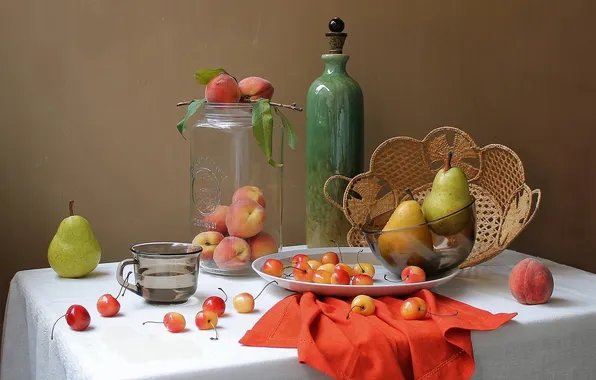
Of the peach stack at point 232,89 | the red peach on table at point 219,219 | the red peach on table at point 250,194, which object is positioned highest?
the peach stack at point 232,89

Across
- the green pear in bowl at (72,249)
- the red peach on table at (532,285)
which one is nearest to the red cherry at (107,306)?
the green pear in bowl at (72,249)

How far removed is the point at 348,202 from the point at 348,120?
0.17 m

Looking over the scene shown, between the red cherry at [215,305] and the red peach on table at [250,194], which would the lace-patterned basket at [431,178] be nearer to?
the red peach on table at [250,194]

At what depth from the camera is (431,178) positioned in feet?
4.91

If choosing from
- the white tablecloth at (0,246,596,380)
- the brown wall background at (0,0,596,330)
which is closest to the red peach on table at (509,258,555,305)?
the white tablecloth at (0,246,596,380)

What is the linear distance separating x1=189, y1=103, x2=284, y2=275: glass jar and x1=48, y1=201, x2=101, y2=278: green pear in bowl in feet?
0.62

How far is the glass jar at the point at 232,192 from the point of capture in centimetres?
127

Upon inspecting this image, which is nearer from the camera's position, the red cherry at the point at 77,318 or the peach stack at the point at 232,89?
the red cherry at the point at 77,318

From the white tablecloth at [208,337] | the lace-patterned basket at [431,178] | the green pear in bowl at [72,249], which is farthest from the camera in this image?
the lace-patterned basket at [431,178]

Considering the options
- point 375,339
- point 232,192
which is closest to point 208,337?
point 375,339

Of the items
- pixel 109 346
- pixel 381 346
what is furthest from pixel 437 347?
pixel 109 346

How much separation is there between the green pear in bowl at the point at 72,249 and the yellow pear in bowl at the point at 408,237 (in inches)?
19.8

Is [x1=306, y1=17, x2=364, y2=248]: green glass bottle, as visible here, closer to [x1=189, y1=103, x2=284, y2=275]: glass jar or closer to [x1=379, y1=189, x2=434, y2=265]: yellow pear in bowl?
[x1=189, y1=103, x2=284, y2=275]: glass jar

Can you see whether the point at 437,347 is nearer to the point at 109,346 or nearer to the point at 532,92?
the point at 109,346
